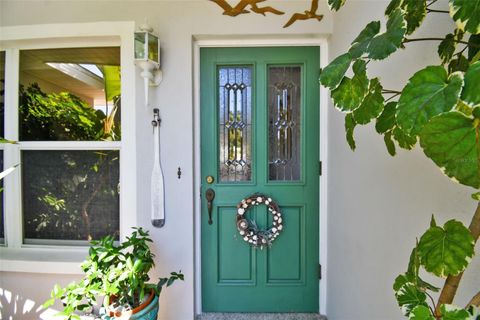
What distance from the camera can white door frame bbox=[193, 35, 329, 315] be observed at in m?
1.73

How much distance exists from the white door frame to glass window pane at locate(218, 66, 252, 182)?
0.17m

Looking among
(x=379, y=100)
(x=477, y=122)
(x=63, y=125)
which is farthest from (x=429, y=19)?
(x=63, y=125)

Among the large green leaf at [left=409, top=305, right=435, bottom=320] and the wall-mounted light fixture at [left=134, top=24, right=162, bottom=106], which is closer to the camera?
the large green leaf at [left=409, top=305, right=435, bottom=320]

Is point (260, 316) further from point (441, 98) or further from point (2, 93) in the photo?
point (2, 93)

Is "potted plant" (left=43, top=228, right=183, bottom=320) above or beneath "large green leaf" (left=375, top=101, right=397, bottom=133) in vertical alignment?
beneath

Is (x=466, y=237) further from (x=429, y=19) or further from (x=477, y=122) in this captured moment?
(x=429, y=19)

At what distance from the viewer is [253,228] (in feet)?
5.81

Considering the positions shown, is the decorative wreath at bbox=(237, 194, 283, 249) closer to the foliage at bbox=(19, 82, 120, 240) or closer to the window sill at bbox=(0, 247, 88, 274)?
the foliage at bbox=(19, 82, 120, 240)

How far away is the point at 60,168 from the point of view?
1.84 metres

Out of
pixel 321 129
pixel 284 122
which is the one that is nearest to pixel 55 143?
pixel 284 122

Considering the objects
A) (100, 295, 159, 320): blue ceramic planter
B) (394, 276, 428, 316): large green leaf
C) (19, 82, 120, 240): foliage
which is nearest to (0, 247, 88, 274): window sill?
(19, 82, 120, 240): foliage

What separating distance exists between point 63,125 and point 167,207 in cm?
105

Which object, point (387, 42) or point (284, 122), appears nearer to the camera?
point (387, 42)

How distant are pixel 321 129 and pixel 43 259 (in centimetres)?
226
